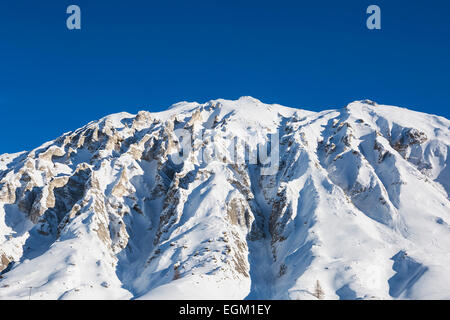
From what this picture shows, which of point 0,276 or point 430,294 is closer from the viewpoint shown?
point 430,294

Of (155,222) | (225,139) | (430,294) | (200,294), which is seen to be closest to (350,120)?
(225,139)

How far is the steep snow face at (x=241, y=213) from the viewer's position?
329 feet

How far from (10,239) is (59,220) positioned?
16.9m

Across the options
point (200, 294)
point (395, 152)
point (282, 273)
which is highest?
point (395, 152)

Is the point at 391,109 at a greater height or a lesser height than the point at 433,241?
greater

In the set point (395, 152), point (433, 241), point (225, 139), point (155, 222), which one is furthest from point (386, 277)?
point (225, 139)

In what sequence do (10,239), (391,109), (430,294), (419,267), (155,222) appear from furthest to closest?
(391,109) < (155,222) < (10,239) < (419,267) < (430,294)

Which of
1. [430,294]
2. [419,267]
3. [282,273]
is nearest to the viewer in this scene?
[430,294]

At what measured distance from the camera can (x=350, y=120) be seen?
7111 inches

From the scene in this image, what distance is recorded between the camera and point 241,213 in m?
132

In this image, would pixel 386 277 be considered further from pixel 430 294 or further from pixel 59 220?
pixel 59 220

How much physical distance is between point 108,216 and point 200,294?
60.5 m

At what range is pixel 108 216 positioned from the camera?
13700 centimetres

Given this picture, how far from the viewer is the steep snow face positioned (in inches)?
3949
